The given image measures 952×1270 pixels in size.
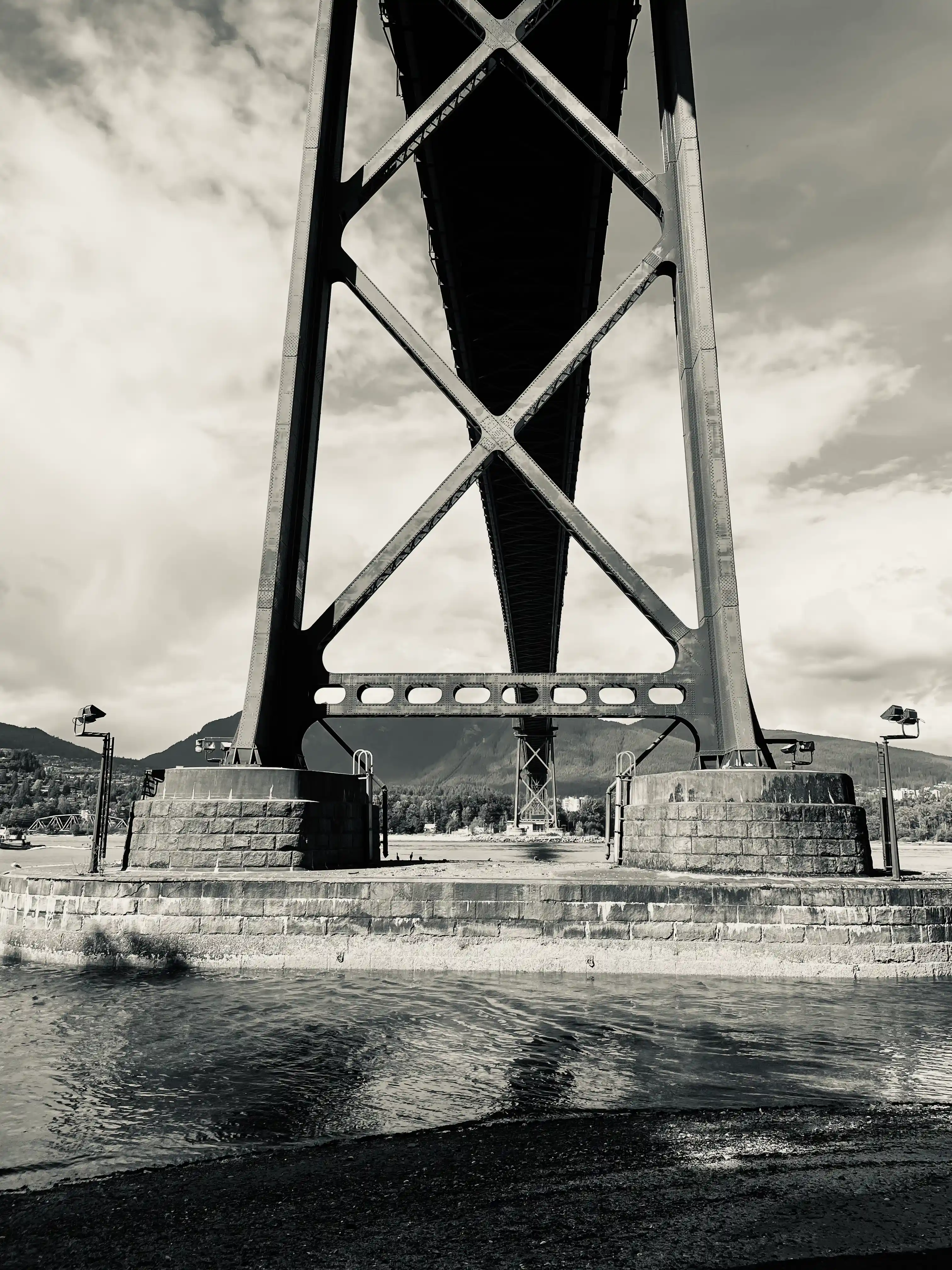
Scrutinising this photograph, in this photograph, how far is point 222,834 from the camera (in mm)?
11977

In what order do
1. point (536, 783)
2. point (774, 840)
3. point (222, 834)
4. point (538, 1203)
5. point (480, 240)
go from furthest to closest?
point (536, 783) < point (480, 240) < point (222, 834) < point (774, 840) < point (538, 1203)

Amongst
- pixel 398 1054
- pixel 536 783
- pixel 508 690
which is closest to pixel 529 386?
pixel 508 690

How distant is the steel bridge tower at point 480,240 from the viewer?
44.9ft

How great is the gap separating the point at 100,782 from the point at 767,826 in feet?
30.2

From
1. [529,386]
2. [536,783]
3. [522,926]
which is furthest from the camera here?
[536,783]

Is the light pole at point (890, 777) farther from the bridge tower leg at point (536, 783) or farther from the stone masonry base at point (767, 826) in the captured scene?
the bridge tower leg at point (536, 783)

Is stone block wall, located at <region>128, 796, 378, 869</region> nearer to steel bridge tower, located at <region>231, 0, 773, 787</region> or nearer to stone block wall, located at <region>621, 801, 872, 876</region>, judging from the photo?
steel bridge tower, located at <region>231, 0, 773, 787</region>

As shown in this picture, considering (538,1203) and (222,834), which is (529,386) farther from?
(538,1203)

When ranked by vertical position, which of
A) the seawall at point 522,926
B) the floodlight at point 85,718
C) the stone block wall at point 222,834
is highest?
the floodlight at point 85,718

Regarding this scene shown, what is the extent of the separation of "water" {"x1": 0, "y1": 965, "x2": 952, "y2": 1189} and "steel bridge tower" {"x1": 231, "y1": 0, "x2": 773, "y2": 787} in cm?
481

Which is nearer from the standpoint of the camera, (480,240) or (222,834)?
(222,834)

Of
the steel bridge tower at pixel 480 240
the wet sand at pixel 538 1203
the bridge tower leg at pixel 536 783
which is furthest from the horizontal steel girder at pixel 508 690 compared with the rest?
the bridge tower leg at pixel 536 783

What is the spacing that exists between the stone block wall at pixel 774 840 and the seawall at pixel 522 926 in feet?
3.43

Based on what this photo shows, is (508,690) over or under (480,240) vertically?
under
